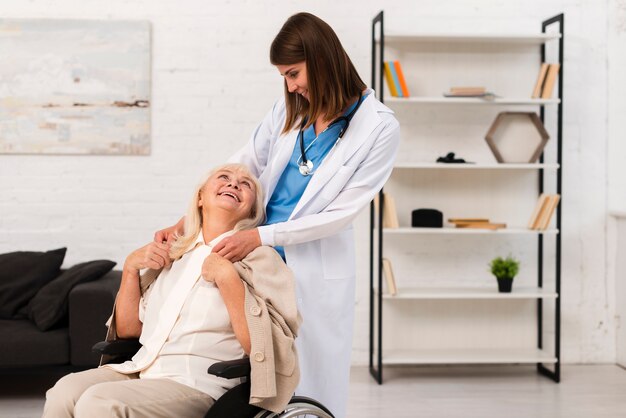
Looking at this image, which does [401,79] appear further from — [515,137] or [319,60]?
[319,60]

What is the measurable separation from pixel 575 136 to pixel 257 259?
3226 millimetres

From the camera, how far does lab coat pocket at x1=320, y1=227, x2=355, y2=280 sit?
2523 millimetres

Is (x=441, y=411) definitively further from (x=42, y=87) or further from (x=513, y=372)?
(x=42, y=87)

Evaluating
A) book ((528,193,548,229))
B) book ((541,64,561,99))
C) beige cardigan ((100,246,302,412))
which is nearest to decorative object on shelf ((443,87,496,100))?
book ((541,64,561,99))

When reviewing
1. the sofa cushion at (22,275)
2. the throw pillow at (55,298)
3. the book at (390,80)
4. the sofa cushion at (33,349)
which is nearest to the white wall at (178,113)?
the book at (390,80)

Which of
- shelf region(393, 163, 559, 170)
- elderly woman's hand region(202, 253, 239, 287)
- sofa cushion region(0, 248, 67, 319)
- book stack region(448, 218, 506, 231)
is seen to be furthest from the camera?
book stack region(448, 218, 506, 231)

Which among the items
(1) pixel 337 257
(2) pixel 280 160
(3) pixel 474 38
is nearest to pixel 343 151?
(2) pixel 280 160

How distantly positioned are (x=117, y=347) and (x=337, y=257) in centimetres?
72

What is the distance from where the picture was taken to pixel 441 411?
396 centimetres

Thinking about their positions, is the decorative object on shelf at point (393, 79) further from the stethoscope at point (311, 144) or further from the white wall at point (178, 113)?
the stethoscope at point (311, 144)

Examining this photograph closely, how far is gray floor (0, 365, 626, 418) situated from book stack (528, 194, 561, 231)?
884 millimetres

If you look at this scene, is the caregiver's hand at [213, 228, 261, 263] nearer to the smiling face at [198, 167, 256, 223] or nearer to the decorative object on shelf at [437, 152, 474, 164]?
the smiling face at [198, 167, 256, 223]

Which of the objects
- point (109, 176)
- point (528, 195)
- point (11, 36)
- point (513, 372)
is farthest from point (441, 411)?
point (11, 36)

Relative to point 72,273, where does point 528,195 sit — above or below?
above
